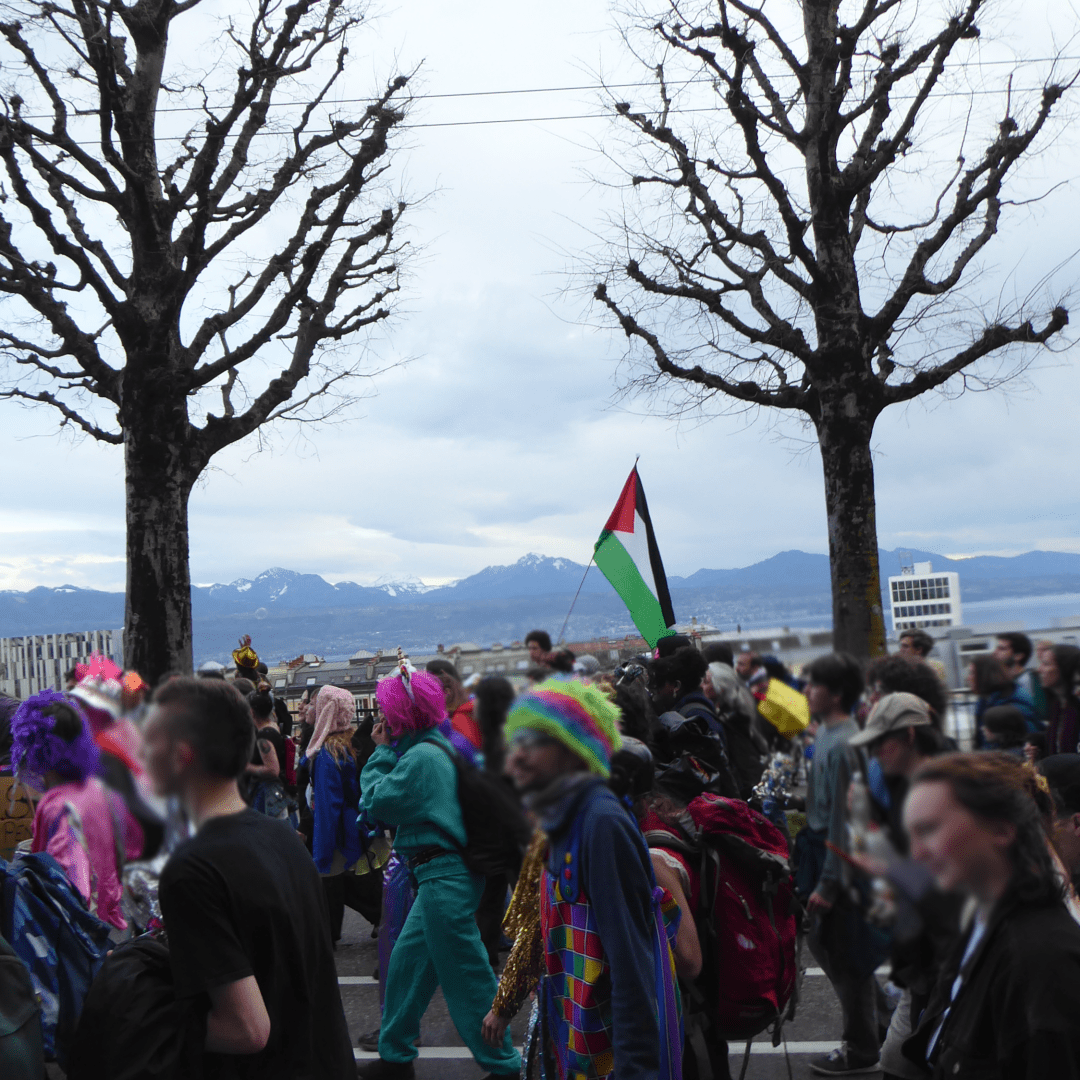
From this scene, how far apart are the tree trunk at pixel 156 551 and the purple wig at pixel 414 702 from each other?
5378 mm

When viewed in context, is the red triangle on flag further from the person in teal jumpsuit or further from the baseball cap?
the baseball cap

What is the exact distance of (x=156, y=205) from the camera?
367 inches

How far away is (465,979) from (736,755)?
5.69ft

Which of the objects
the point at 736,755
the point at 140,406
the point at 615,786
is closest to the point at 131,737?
the point at 615,786

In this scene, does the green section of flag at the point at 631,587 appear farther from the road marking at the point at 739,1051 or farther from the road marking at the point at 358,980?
the road marking at the point at 358,980

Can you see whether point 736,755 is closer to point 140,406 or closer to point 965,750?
point 965,750

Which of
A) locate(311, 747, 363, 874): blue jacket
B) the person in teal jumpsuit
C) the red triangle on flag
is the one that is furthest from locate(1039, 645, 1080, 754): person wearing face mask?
locate(311, 747, 363, 874): blue jacket

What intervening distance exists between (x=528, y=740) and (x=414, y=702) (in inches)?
96.4

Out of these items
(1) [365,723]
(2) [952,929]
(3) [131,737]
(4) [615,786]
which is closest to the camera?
(2) [952,929]

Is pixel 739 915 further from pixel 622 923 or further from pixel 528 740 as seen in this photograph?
pixel 528 740

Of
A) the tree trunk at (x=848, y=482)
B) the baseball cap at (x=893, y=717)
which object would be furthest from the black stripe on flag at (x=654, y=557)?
the tree trunk at (x=848, y=482)

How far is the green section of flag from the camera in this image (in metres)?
2.20

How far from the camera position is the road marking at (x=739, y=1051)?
4.69 metres

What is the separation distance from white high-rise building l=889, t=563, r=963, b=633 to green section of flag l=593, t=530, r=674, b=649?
57cm
